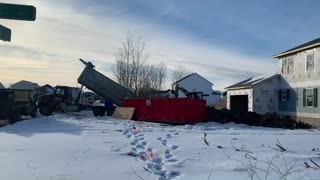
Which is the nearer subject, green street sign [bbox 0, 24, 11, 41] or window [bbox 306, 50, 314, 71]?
green street sign [bbox 0, 24, 11, 41]

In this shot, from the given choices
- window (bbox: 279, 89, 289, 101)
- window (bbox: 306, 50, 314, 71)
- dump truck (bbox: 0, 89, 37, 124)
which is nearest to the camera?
dump truck (bbox: 0, 89, 37, 124)

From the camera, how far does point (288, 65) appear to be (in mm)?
37219

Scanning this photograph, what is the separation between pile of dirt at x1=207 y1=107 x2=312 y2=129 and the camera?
27750 millimetres

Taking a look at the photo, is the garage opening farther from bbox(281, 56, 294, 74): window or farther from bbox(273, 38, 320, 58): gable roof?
bbox(273, 38, 320, 58): gable roof

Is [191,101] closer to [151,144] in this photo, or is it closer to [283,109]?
[283,109]

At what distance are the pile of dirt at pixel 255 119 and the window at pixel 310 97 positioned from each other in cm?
411

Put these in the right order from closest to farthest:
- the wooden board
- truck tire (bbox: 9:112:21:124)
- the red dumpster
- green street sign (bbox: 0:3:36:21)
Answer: green street sign (bbox: 0:3:36:21) → truck tire (bbox: 9:112:21:124) → the red dumpster → the wooden board

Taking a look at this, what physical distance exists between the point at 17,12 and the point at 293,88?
1222 inches

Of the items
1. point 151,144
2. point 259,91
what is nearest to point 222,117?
point 259,91

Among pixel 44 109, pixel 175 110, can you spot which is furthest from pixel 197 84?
pixel 175 110

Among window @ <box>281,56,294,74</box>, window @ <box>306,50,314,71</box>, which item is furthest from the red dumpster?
window @ <box>281,56,294,74</box>

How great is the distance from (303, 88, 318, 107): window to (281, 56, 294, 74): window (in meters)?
3.03

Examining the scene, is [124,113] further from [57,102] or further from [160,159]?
[160,159]

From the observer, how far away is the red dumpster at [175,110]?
28.7 meters
